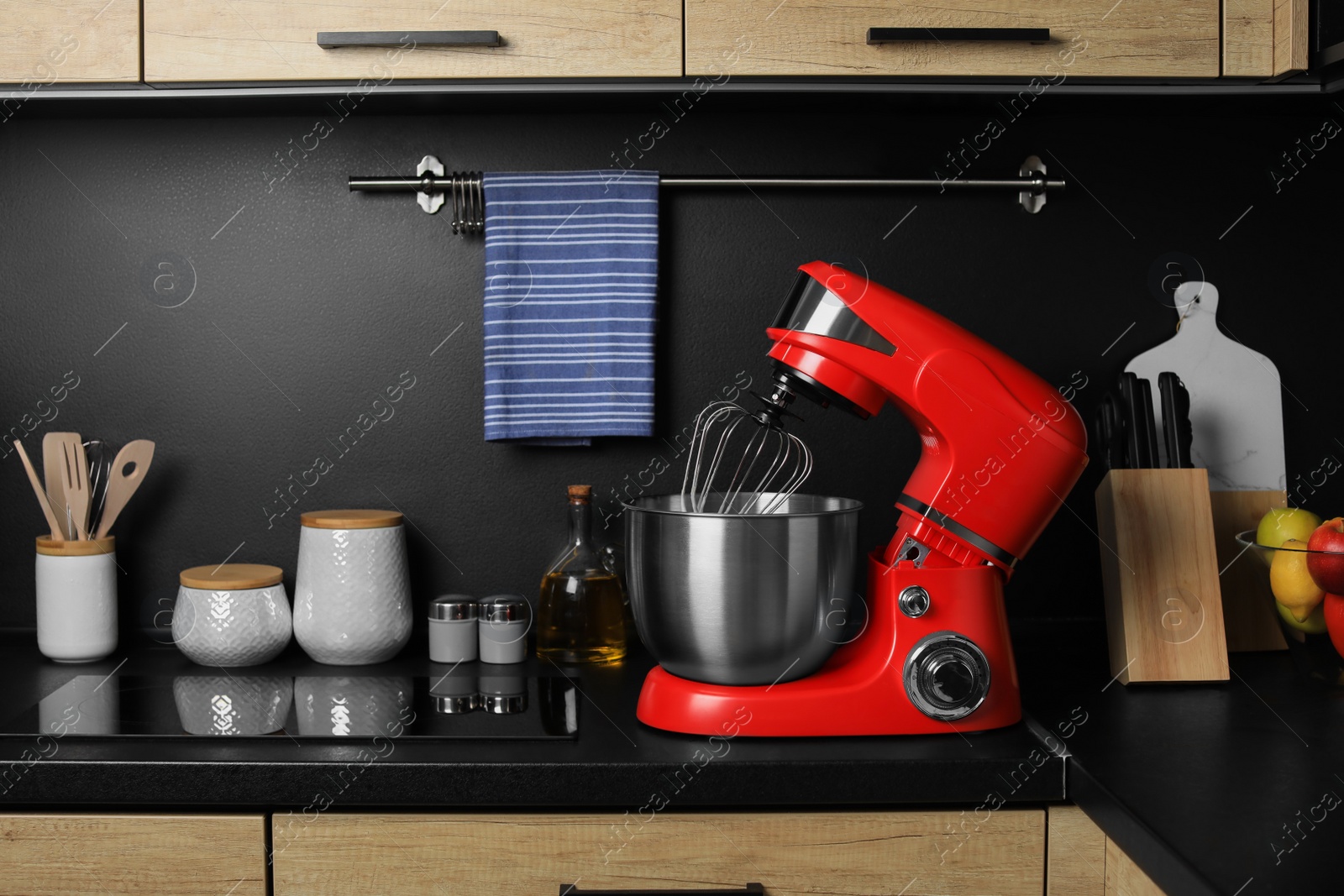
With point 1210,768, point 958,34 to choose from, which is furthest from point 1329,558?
point 958,34

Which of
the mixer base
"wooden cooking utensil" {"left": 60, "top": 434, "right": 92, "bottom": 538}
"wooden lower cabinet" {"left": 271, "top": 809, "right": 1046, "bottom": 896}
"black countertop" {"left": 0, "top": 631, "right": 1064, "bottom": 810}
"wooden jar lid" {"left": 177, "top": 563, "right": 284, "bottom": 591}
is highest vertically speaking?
"wooden cooking utensil" {"left": 60, "top": 434, "right": 92, "bottom": 538}

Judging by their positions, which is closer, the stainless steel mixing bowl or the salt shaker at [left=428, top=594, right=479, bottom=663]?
the stainless steel mixing bowl

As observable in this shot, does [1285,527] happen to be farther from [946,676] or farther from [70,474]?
[70,474]

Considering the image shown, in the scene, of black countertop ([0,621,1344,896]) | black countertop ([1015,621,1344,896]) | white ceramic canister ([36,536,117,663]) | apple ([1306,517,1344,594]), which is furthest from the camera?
white ceramic canister ([36,536,117,663])

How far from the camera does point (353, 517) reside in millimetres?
1326

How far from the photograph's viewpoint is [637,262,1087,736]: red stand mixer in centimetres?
99

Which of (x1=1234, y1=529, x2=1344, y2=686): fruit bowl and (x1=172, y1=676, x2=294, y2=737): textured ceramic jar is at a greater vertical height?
(x1=1234, y1=529, x2=1344, y2=686): fruit bowl

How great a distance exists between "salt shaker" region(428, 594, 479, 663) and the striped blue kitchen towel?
22 cm

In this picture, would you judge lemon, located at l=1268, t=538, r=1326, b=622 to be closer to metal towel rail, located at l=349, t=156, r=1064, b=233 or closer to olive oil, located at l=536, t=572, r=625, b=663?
metal towel rail, located at l=349, t=156, r=1064, b=233

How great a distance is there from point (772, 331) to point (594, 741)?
0.43 metres

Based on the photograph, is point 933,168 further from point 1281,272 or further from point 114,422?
point 114,422

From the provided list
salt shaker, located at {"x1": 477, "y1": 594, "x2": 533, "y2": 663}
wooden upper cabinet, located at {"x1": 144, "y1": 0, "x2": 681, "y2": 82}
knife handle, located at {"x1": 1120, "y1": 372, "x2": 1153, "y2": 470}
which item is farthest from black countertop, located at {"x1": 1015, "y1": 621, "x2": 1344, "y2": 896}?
wooden upper cabinet, located at {"x1": 144, "y1": 0, "x2": 681, "y2": 82}

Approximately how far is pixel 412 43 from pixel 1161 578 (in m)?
1.02

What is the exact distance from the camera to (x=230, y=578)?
4.30ft
